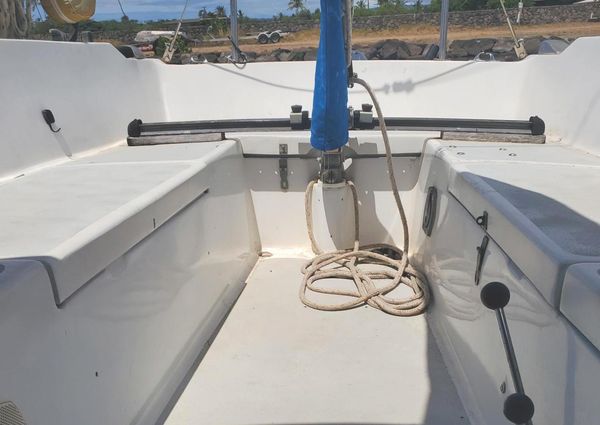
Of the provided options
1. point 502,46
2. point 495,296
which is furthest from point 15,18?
point 502,46

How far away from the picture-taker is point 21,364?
829 mm

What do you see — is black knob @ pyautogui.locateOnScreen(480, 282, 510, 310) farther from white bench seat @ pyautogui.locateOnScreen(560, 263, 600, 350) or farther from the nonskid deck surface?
the nonskid deck surface

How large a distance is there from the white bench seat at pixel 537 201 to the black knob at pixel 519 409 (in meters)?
0.21

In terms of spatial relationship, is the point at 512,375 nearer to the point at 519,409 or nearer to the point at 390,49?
the point at 519,409

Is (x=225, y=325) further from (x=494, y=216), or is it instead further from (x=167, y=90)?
(x=167, y=90)

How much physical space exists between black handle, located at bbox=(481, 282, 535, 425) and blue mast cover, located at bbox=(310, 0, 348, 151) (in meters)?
1.25

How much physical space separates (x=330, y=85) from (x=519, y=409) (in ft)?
4.99

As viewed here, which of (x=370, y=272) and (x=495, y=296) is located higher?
(x=495, y=296)

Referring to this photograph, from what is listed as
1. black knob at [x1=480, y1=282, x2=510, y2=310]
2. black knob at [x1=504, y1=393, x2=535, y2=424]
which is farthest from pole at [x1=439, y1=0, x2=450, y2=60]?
black knob at [x1=504, y1=393, x2=535, y2=424]

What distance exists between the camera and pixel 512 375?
0.83m

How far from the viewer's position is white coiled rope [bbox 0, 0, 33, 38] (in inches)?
94.3

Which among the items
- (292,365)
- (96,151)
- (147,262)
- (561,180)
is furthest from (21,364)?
(96,151)

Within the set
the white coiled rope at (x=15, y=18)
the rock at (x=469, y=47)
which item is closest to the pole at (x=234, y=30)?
the white coiled rope at (x=15, y=18)

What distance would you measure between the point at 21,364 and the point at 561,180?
1493 mm
